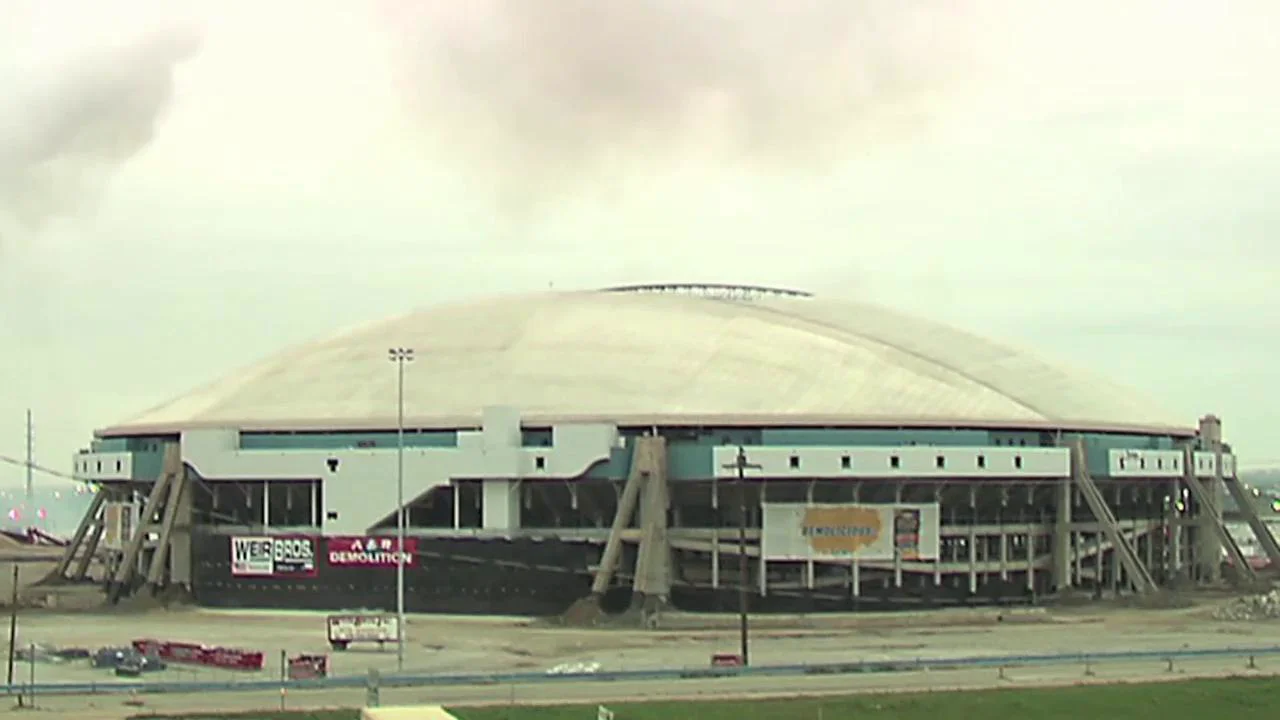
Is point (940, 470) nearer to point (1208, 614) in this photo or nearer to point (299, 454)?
point (1208, 614)

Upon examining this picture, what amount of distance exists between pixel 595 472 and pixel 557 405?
428 cm

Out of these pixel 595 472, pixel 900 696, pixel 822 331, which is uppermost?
pixel 822 331

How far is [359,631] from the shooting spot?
71.9m

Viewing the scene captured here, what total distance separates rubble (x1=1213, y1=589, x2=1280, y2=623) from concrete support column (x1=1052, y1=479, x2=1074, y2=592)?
7537 mm

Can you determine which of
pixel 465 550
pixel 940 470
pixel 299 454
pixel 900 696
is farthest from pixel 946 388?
pixel 900 696

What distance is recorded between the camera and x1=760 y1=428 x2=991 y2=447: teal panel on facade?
84.8 m

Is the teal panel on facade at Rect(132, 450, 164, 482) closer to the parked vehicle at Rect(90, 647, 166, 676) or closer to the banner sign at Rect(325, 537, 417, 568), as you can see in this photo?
the banner sign at Rect(325, 537, 417, 568)

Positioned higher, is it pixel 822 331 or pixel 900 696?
pixel 822 331

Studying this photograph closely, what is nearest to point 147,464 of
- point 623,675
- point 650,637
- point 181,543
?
point 181,543

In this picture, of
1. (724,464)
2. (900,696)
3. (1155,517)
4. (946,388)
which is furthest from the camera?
(1155,517)

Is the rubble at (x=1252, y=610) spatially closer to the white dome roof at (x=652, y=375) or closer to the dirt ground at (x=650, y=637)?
the dirt ground at (x=650, y=637)

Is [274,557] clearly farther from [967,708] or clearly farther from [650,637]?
[967,708]

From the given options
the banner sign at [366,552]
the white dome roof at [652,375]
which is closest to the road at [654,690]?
the white dome roof at [652,375]

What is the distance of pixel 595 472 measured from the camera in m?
84.3
